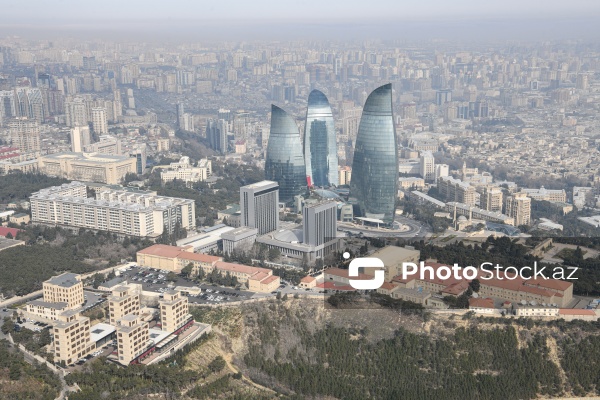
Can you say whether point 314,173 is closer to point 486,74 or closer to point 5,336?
point 5,336

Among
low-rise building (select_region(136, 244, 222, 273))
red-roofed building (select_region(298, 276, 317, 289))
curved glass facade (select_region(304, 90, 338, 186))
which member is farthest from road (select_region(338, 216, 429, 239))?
low-rise building (select_region(136, 244, 222, 273))

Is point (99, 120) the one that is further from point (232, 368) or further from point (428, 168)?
point (232, 368)

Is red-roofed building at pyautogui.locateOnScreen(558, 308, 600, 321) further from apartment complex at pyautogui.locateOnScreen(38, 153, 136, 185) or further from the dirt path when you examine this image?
apartment complex at pyautogui.locateOnScreen(38, 153, 136, 185)

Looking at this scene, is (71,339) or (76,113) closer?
(71,339)

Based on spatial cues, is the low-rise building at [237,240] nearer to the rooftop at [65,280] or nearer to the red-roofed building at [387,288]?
the rooftop at [65,280]

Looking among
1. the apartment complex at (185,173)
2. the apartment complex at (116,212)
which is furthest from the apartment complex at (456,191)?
the apartment complex at (116,212)

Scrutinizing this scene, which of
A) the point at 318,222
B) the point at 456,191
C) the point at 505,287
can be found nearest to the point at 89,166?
the point at 318,222
